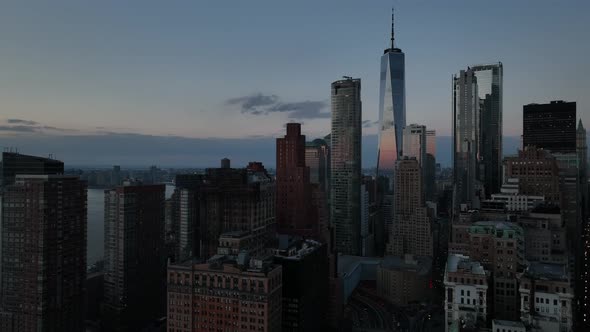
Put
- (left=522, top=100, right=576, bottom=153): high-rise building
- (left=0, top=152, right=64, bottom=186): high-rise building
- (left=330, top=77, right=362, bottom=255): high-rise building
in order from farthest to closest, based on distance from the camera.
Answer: (left=330, top=77, right=362, bottom=255): high-rise building → (left=522, top=100, right=576, bottom=153): high-rise building → (left=0, top=152, right=64, bottom=186): high-rise building

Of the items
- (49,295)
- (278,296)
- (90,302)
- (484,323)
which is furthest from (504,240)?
(90,302)

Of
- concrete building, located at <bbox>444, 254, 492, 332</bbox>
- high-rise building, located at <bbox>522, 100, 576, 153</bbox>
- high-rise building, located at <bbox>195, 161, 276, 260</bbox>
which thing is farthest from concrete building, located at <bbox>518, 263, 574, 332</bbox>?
high-rise building, located at <bbox>522, 100, 576, 153</bbox>

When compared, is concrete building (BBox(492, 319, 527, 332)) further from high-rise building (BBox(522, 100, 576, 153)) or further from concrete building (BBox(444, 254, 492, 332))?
high-rise building (BBox(522, 100, 576, 153))

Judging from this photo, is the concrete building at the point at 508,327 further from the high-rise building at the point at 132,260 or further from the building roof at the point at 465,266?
the high-rise building at the point at 132,260

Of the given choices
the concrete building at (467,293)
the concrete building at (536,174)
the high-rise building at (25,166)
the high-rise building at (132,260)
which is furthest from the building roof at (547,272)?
the high-rise building at (25,166)

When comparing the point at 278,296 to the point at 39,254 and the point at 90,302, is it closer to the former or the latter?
the point at 39,254
